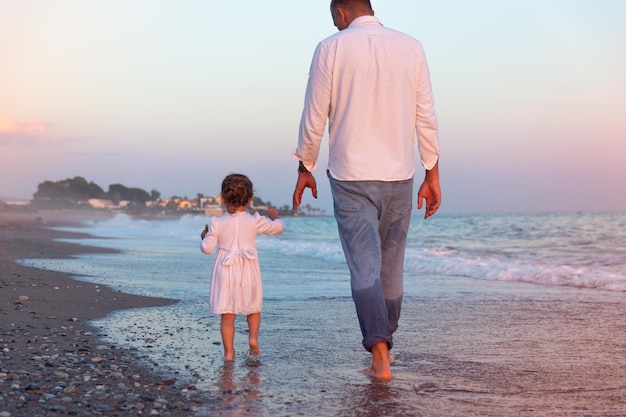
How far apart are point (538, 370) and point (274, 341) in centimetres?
186

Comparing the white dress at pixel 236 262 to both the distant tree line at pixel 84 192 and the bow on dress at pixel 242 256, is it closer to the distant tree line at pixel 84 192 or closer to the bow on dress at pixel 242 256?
the bow on dress at pixel 242 256

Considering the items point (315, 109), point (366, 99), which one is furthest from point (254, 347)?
point (366, 99)

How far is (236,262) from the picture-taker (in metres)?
4.88

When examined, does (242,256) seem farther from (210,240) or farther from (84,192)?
(84,192)

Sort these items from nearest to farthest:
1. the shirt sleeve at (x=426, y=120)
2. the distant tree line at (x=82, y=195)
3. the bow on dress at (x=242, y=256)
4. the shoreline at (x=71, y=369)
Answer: the shoreline at (x=71, y=369) < the shirt sleeve at (x=426, y=120) < the bow on dress at (x=242, y=256) < the distant tree line at (x=82, y=195)

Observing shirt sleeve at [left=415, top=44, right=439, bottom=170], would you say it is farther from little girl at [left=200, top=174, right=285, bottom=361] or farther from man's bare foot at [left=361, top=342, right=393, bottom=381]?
little girl at [left=200, top=174, right=285, bottom=361]

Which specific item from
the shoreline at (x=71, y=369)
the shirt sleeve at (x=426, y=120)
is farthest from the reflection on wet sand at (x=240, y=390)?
the shirt sleeve at (x=426, y=120)

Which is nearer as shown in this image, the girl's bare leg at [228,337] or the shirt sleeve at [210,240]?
the girl's bare leg at [228,337]

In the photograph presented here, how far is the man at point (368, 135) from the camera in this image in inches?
157

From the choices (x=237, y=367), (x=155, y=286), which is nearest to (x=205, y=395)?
(x=237, y=367)

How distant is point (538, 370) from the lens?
4289mm

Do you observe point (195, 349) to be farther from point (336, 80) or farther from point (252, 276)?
point (336, 80)

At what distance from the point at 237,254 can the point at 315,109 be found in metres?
1.31

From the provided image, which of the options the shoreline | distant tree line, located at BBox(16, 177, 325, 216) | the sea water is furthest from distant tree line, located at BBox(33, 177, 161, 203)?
the shoreline
